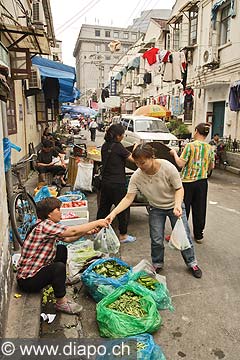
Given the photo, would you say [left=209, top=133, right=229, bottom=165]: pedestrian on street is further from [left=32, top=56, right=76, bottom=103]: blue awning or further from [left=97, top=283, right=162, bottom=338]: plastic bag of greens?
[left=97, top=283, right=162, bottom=338]: plastic bag of greens

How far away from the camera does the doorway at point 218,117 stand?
15.0 meters

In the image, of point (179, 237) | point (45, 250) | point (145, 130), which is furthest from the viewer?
point (145, 130)

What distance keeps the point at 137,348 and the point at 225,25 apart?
15884 millimetres

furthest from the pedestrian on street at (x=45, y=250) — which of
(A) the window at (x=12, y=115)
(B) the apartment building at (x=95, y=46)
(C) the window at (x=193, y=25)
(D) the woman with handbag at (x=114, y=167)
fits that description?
(B) the apartment building at (x=95, y=46)

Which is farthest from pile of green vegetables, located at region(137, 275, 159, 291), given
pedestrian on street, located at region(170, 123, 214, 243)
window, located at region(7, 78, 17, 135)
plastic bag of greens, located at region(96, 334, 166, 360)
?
window, located at region(7, 78, 17, 135)

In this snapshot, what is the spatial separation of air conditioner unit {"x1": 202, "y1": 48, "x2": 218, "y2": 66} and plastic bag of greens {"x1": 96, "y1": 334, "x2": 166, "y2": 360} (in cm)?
1487

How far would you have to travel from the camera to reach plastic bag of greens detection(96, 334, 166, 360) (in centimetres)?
225

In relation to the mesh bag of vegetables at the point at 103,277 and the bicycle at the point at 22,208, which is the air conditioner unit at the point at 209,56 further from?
the mesh bag of vegetables at the point at 103,277

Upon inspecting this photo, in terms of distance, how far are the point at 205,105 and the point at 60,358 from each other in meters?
15.7

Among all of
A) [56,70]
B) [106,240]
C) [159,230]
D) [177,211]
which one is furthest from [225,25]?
[106,240]

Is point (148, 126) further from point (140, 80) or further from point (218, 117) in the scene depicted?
point (140, 80)

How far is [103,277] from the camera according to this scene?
10.6 feet

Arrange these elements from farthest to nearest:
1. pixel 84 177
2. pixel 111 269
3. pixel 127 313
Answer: pixel 84 177 → pixel 111 269 → pixel 127 313

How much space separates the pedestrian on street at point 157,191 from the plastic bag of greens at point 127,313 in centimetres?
77
